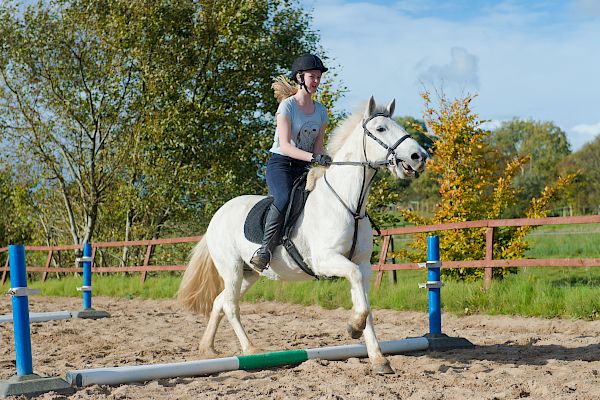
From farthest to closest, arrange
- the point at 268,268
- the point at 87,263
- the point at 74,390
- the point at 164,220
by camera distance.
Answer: the point at 164,220
the point at 87,263
the point at 268,268
the point at 74,390

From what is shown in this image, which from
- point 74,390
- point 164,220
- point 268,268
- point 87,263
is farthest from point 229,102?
point 74,390

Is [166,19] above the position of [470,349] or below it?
above

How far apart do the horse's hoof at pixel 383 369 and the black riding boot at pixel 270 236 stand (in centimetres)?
136

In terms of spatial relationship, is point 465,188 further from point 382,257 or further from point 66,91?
point 66,91

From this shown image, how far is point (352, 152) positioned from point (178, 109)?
50.2 feet

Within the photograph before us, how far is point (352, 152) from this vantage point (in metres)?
5.90

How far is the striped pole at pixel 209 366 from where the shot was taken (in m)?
5.08

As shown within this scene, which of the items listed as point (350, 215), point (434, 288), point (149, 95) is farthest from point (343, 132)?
point (149, 95)

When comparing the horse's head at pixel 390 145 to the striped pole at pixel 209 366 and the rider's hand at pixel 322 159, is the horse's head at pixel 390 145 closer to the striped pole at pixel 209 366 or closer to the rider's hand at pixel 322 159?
the rider's hand at pixel 322 159

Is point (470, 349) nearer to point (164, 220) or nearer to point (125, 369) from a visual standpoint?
point (125, 369)

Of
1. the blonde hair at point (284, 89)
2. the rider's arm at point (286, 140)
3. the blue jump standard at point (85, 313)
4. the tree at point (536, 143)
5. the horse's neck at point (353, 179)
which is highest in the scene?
the tree at point (536, 143)

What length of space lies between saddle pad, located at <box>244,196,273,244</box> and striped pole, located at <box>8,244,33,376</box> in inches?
81.7

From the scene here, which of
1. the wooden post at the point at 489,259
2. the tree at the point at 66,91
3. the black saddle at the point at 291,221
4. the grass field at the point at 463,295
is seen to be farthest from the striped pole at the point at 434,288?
the tree at the point at 66,91

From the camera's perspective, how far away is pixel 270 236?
20.1 ft
